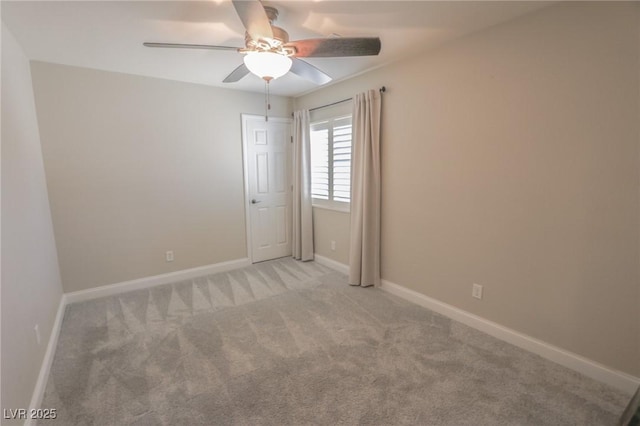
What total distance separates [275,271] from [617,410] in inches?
132

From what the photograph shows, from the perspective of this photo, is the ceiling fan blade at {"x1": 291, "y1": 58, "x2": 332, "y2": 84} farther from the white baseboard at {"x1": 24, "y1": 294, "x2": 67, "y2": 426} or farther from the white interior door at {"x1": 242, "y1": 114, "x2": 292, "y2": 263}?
the white baseboard at {"x1": 24, "y1": 294, "x2": 67, "y2": 426}

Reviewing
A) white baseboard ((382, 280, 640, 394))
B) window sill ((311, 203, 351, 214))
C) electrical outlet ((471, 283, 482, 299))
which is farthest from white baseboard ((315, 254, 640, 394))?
window sill ((311, 203, 351, 214))

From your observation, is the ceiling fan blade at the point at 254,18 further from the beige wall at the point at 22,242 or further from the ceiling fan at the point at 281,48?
the beige wall at the point at 22,242

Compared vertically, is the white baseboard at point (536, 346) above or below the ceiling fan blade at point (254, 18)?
below

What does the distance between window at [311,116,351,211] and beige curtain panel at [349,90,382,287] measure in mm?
287

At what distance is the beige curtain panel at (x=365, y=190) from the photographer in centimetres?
323

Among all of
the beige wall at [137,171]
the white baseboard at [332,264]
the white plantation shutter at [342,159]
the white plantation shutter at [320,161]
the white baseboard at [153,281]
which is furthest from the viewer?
the white plantation shutter at [320,161]

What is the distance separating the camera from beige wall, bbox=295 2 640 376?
1807 mm

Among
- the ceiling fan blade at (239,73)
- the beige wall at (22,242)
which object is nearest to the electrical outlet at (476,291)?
the ceiling fan blade at (239,73)

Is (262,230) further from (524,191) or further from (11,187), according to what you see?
(524,191)

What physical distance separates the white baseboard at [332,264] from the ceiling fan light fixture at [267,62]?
2.70m

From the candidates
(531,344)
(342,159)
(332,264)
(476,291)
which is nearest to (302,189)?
(342,159)

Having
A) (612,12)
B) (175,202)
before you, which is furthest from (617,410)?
(175,202)

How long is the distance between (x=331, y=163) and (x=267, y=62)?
226cm
